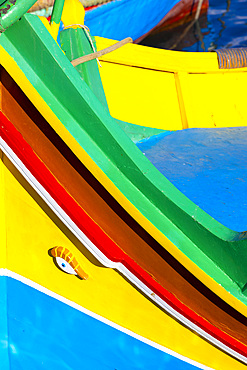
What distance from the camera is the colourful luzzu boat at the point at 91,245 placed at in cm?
110

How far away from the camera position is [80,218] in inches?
45.2

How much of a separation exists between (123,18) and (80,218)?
444 cm

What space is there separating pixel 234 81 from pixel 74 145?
1444 mm

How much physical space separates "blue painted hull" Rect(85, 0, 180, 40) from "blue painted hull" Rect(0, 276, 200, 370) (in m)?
3.88

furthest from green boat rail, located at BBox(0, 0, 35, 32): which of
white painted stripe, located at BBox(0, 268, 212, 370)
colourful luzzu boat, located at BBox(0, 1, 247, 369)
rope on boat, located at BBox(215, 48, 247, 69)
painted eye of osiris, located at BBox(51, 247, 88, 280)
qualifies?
rope on boat, located at BBox(215, 48, 247, 69)

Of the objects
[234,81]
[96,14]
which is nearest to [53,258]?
[234,81]

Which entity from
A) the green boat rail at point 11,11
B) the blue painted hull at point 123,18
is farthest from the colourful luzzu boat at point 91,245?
the blue painted hull at point 123,18

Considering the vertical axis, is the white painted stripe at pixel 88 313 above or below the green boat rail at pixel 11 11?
below

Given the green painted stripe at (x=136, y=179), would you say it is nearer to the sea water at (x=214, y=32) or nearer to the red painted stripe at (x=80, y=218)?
the red painted stripe at (x=80, y=218)

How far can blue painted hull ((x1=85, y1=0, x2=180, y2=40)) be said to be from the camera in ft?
16.0

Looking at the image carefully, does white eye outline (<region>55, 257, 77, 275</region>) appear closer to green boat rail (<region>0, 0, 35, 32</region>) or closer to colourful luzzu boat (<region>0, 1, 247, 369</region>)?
colourful luzzu boat (<region>0, 1, 247, 369</region>)

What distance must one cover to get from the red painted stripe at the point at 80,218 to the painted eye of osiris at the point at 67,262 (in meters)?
0.09

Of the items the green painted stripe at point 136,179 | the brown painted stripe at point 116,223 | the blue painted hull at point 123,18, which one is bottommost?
the brown painted stripe at point 116,223

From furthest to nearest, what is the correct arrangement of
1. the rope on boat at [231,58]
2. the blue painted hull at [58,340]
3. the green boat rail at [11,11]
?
the rope on boat at [231,58] < the blue painted hull at [58,340] < the green boat rail at [11,11]
